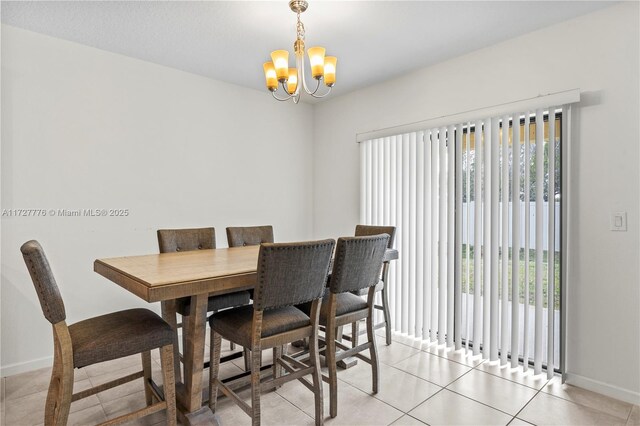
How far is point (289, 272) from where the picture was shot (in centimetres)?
173

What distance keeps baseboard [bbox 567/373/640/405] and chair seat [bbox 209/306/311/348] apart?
195 centimetres

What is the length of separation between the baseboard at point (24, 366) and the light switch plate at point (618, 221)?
4.17 metres

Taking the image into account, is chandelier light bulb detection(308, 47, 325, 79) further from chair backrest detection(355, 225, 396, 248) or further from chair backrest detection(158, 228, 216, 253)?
chair backrest detection(158, 228, 216, 253)

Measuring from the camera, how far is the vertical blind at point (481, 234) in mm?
2549

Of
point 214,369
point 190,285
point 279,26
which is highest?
point 279,26

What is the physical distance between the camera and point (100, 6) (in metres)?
2.32

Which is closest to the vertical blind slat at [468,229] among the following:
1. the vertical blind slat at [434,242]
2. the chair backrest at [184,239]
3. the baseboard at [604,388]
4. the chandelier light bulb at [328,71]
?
the vertical blind slat at [434,242]

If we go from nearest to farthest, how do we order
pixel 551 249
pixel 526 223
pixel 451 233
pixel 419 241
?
1. pixel 551 249
2. pixel 526 223
3. pixel 451 233
4. pixel 419 241

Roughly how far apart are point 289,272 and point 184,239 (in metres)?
1.41

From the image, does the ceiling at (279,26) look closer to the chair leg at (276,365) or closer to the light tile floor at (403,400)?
the chair leg at (276,365)

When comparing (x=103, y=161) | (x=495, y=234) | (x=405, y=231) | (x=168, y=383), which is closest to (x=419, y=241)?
(x=405, y=231)

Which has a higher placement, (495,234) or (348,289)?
(495,234)

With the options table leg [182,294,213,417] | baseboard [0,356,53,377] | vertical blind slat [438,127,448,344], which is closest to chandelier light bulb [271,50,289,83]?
Result: table leg [182,294,213,417]

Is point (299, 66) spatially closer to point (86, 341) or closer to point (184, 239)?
point (184, 239)
